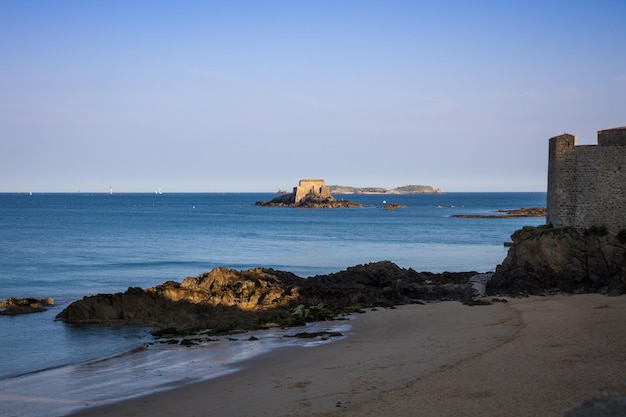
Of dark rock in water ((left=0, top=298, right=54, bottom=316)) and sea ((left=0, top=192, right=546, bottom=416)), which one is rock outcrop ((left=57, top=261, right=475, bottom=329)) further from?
dark rock in water ((left=0, top=298, right=54, bottom=316))

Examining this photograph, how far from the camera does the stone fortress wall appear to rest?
132500 mm

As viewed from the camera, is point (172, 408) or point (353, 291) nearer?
point (172, 408)

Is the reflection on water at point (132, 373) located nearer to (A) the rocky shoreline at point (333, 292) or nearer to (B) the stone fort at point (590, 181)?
(A) the rocky shoreline at point (333, 292)

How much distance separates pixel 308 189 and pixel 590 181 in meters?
113

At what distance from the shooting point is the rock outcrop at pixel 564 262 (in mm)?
20344

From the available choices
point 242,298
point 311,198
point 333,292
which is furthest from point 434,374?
point 311,198

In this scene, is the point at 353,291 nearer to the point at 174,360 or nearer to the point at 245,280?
the point at 245,280

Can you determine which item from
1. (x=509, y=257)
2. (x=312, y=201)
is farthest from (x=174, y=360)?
(x=312, y=201)

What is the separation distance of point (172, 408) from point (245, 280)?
12474 millimetres

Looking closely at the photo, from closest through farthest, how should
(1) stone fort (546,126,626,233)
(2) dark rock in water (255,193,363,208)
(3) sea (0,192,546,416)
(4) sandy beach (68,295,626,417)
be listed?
(4) sandy beach (68,295,626,417) → (3) sea (0,192,546,416) → (1) stone fort (546,126,626,233) → (2) dark rock in water (255,193,363,208)

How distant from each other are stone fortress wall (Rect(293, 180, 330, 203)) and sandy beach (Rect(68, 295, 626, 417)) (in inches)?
4560

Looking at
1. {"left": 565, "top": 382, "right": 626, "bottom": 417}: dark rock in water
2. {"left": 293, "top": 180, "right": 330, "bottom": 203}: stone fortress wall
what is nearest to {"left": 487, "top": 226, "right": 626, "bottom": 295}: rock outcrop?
{"left": 565, "top": 382, "right": 626, "bottom": 417}: dark rock in water

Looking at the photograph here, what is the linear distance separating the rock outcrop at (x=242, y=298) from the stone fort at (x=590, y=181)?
4.23m

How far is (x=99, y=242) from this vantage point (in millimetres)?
50062
